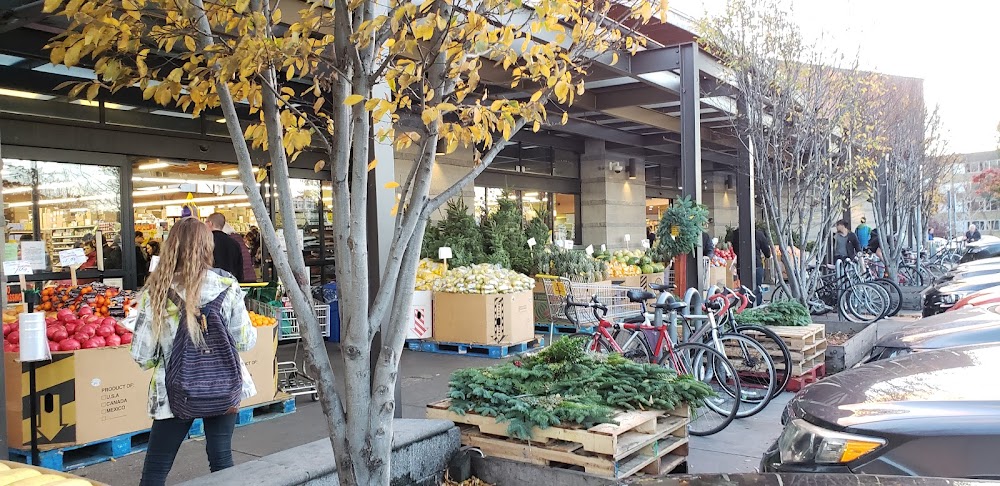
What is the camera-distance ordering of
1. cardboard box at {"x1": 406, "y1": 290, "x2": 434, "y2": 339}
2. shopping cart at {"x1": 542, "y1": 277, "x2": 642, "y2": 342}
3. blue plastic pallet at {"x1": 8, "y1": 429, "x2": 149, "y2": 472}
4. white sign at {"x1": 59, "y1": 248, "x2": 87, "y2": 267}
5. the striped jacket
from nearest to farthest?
1. the striped jacket
2. blue plastic pallet at {"x1": 8, "y1": 429, "x2": 149, "y2": 472}
3. white sign at {"x1": 59, "y1": 248, "x2": 87, "y2": 267}
4. shopping cart at {"x1": 542, "y1": 277, "x2": 642, "y2": 342}
5. cardboard box at {"x1": 406, "y1": 290, "x2": 434, "y2": 339}

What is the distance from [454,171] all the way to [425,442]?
10633 mm

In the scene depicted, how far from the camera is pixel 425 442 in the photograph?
A: 13.8 ft

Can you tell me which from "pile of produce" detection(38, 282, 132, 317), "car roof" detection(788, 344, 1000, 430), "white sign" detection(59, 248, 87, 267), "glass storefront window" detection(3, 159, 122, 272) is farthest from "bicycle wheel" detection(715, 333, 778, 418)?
"glass storefront window" detection(3, 159, 122, 272)

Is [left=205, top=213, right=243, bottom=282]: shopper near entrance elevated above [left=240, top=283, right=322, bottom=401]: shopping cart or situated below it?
above

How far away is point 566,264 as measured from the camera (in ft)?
35.8

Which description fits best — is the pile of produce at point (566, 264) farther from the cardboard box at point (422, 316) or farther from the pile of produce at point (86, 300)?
the pile of produce at point (86, 300)

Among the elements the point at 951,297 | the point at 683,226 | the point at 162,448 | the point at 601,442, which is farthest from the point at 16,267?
the point at 951,297

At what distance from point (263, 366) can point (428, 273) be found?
162 inches

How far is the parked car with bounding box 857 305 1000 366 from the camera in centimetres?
503

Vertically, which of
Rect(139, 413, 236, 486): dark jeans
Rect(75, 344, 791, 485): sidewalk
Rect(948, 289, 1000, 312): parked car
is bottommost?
Rect(75, 344, 791, 485): sidewalk

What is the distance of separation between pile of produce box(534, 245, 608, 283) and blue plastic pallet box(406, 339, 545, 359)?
5.07 ft

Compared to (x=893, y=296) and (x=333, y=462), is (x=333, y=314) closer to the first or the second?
(x=333, y=462)

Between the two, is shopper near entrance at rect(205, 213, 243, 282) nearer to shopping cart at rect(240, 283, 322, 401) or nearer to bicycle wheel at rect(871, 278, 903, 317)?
shopping cart at rect(240, 283, 322, 401)

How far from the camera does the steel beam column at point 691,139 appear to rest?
894cm
